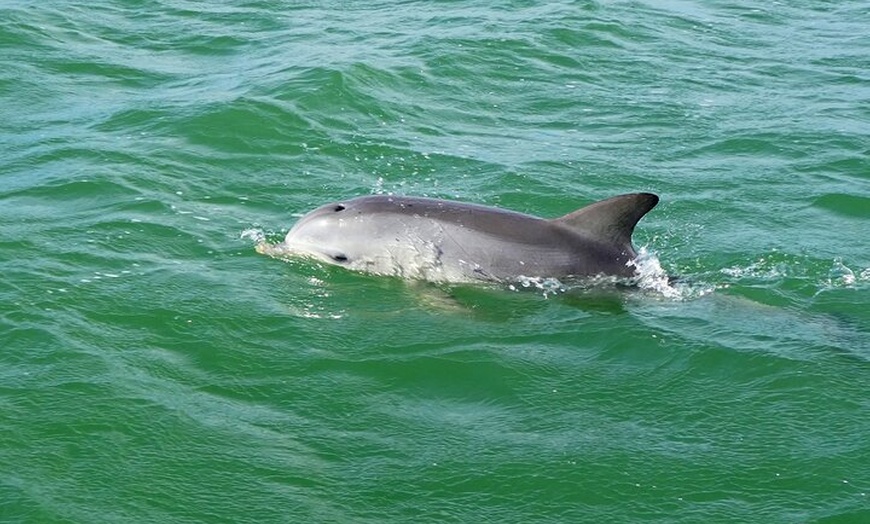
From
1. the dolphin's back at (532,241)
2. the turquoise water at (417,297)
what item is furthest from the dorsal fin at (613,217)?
the turquoise water at (417,297)

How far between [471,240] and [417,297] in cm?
74

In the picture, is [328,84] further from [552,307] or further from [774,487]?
[774,487]

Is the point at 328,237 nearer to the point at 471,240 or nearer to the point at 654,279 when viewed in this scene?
the point at 471,240

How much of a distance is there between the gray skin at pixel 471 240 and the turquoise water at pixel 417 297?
0.79ft

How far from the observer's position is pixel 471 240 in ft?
42.9

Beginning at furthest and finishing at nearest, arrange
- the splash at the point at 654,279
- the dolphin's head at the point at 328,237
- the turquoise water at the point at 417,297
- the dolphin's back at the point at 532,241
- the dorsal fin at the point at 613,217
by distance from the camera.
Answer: the dolphin's head at the point at 328,237 → the splash at the point at 654,279 → the dolphin's back at the point at 532,241 → the dorsal fin at the point at 613,217 → the turquoise water at the point at 417,297

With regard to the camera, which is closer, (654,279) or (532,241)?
(532,241)

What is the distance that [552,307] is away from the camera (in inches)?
504

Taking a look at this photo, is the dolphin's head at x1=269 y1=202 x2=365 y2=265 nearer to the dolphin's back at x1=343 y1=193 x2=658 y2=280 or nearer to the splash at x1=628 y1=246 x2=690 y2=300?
the dolphin's back at x1=343 y1=193 x2=658 y2=280

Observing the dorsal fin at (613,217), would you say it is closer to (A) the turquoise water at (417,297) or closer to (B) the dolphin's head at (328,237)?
(A) the turquoise water at (417,297)

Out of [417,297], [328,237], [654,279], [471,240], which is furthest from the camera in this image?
[328,237]

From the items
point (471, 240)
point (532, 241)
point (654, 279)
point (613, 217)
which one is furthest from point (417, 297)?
point (654, 279)

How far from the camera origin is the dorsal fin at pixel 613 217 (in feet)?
41.1

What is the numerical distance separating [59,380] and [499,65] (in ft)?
39.5
